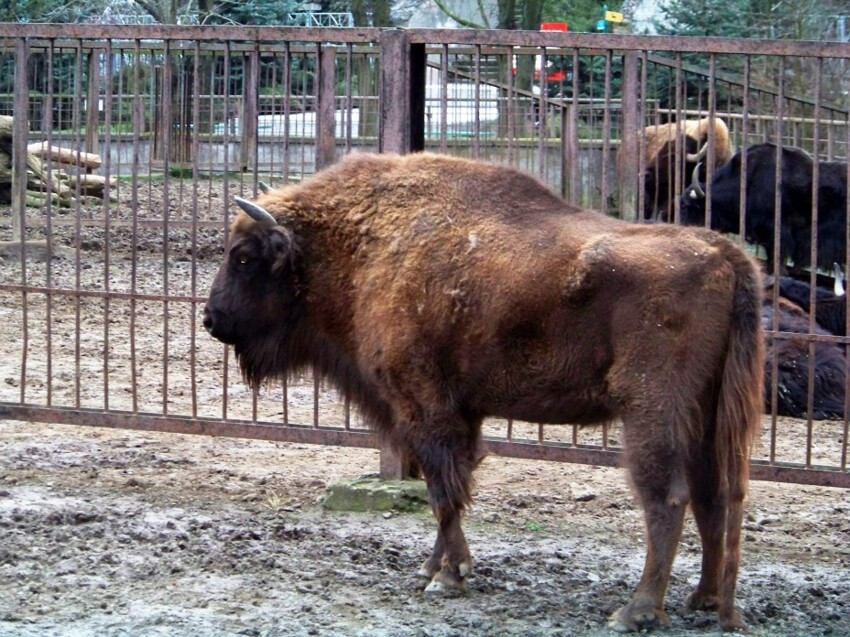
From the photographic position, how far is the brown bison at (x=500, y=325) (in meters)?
4.72

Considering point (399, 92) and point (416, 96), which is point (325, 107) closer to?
point (399, 92)

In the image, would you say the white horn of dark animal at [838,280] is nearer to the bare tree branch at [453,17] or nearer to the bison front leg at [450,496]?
the bison front leg at [450,496]

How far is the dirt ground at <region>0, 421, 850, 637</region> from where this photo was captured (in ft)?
15.9

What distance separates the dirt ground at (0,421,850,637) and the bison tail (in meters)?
0.34

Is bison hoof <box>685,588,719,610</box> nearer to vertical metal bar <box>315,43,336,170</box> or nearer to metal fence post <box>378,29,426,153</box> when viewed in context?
metal fence post <box>378,29,426,153</box>

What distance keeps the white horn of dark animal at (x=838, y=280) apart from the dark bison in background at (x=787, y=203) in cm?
9

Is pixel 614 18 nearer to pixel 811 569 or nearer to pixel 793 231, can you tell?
pixel 793 231

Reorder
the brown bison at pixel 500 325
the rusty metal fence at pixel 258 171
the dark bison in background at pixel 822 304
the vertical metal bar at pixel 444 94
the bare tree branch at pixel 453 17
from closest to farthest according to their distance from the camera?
the brown bison at pixel 500 325 → the rusty metal fence at pixel 258 171 → the vertical metal bar at pixel 444 94 → the dark bison in background at pixel 822 304 → the bare tree branch at pixel 453 17

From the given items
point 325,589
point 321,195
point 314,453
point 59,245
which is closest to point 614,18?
point 59,245

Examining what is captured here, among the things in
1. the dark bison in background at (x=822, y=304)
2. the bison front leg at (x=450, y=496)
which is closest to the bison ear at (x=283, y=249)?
the bison front leg at (x=450, y=496)

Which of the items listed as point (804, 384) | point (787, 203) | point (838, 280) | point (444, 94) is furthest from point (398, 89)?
point (838, 280)

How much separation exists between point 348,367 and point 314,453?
2.32m

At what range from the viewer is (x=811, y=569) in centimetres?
571

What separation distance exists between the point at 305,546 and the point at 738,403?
2.20 metres
